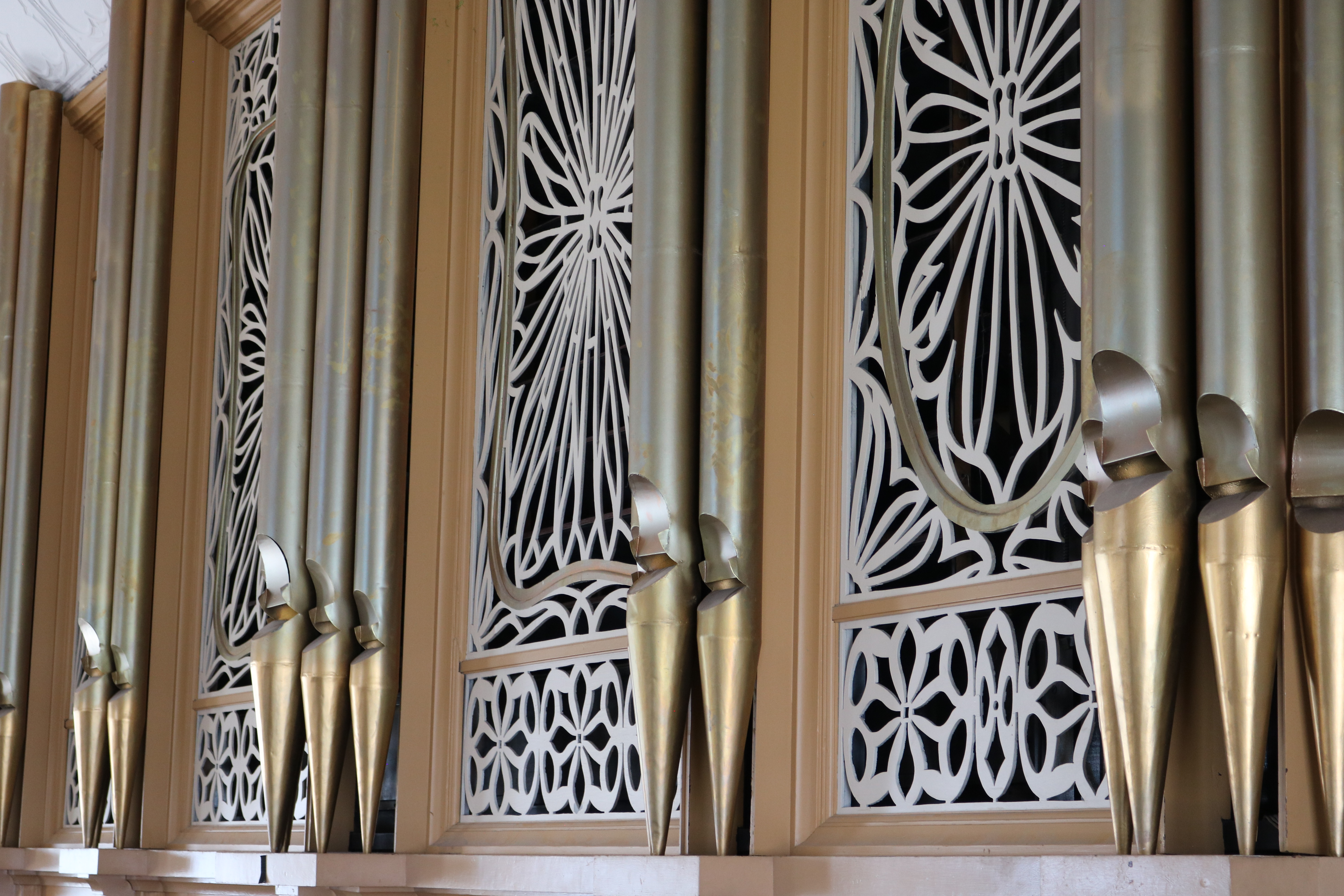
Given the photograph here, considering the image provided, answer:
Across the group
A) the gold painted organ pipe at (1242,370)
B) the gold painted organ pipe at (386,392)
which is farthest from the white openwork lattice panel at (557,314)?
the gold painted organ pipe at (1242,370)

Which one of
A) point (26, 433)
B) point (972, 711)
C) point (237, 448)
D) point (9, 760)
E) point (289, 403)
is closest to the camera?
point (972, 711)

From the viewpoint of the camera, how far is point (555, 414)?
151 inches

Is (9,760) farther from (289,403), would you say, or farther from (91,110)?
(91,110)

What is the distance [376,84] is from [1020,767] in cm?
270

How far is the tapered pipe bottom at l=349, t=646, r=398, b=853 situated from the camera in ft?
12.8

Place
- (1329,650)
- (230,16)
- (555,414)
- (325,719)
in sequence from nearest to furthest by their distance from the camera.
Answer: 1. (1329,650)
2. (555,414)
3. (325,719)
4. (230,16)

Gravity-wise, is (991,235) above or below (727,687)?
above

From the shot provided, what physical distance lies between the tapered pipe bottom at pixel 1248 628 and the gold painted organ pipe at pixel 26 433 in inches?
199

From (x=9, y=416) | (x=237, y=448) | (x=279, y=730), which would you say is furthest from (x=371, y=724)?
(x=9, y=416)

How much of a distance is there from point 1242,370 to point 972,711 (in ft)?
2.88

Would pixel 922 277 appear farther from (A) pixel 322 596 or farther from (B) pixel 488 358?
(A) pixel 322 596

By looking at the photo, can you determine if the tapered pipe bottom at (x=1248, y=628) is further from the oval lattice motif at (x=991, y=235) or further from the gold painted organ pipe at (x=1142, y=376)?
the oval lattice motif at (x=991, y=235)

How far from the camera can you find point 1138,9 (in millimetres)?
2271

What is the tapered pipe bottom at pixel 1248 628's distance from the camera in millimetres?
2033
